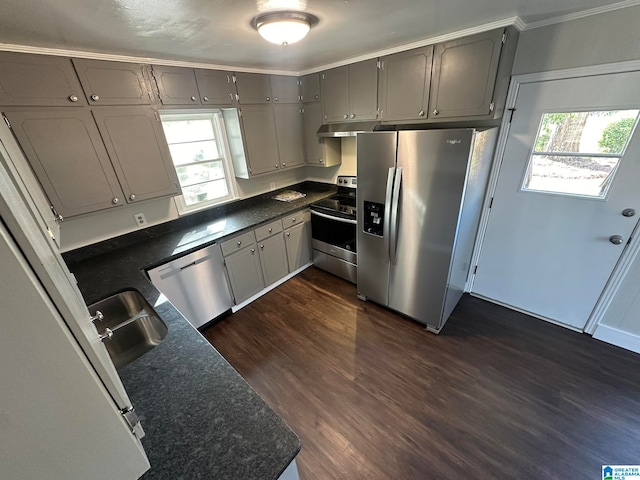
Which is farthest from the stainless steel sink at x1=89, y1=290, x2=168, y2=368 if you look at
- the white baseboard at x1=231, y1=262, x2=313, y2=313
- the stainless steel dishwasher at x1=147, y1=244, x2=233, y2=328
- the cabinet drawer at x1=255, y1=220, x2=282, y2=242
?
the cabinet drawer at x1=255, y1=220, x2=282, y2=242

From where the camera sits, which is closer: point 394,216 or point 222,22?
point 222,22

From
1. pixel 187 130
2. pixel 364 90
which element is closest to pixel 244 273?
pixel 187 130

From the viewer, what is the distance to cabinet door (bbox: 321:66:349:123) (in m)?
2.64

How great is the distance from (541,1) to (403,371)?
253 centimetres

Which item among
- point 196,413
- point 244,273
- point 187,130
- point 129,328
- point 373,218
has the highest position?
point 187,130

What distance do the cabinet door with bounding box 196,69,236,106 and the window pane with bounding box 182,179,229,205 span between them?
82cm

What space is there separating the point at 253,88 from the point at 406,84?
1.51m

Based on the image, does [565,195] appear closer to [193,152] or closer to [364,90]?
[364,90]

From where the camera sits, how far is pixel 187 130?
8.41ft

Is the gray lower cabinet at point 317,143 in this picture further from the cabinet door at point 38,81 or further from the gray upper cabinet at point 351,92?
the cabinet door at point 38,81

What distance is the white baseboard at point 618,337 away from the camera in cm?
201

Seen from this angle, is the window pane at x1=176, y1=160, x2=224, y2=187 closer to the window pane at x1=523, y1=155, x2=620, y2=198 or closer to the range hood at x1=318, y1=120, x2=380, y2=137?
the range hood at x1=318, y1=120, x2=380, y2=137

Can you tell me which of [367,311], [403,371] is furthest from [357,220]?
[403,371]

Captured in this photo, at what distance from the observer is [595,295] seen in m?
2.09
